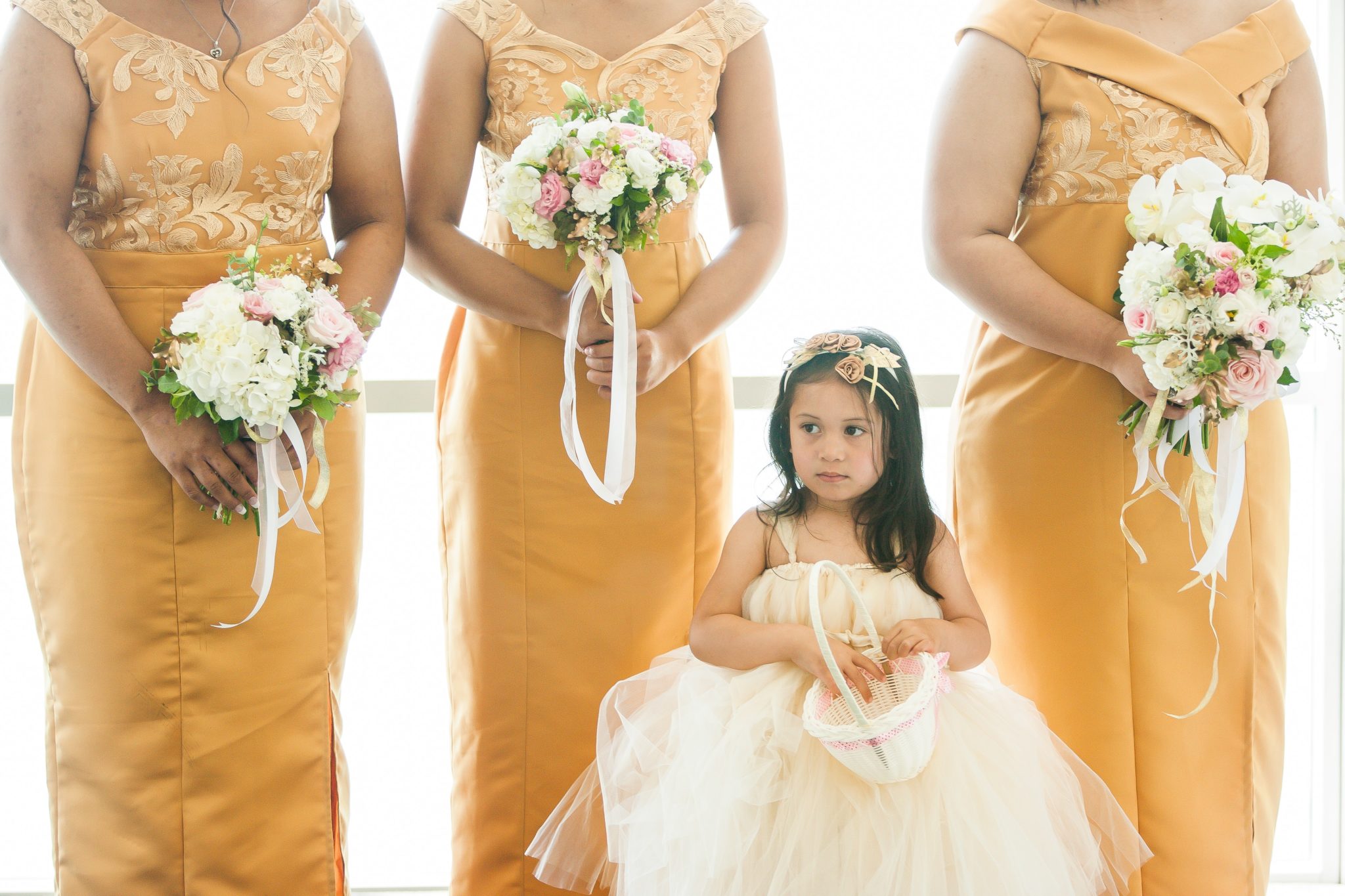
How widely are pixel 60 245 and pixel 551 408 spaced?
3.26 feet

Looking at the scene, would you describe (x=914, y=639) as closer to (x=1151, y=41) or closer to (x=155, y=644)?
(x=1151, y=41)

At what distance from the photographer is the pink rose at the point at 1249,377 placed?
1926mm

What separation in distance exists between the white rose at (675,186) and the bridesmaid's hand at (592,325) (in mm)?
244

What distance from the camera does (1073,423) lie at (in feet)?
7.47

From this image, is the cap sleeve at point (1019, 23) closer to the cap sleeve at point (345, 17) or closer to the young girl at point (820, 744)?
the young girl at point (820, 744)

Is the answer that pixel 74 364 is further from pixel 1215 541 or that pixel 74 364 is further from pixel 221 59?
pixel 1215 541

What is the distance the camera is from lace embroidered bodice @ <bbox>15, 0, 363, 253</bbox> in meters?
2.05

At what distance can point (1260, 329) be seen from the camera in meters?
1.89

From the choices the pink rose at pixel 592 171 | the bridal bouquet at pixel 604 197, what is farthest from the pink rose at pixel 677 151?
the pink rose at pixel 592 171

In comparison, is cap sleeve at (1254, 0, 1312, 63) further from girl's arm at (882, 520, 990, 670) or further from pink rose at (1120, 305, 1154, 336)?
girl's arm at (882, 520, 990, 670)

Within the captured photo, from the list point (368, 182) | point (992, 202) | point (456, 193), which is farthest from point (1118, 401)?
point (368, 182)

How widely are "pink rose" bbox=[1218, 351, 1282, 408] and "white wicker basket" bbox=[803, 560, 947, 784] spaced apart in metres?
0.71

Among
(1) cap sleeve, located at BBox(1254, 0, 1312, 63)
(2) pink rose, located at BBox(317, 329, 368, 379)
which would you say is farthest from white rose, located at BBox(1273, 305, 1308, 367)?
(2) pink rose, located at BBox(317, 329, 368, 379)

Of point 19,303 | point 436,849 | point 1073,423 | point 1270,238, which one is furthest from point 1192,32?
point 19,303
